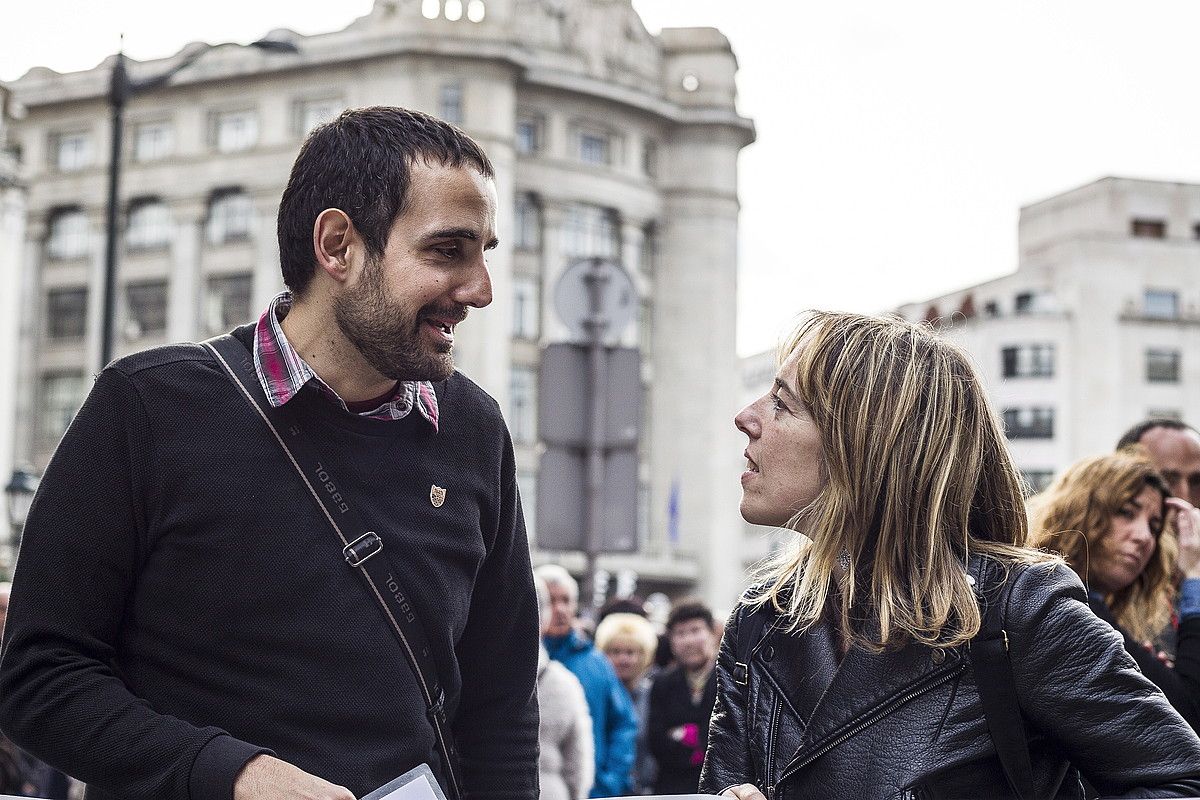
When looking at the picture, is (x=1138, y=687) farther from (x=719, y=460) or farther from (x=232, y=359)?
(x=719, y=460)

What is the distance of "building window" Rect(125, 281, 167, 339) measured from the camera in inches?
2559

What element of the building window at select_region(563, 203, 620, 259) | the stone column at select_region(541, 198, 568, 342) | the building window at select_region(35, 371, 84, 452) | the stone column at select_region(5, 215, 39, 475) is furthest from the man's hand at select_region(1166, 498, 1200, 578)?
the stone column at select_region(5, 215, 39, 475)

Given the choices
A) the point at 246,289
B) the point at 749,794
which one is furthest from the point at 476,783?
the point at 246,289

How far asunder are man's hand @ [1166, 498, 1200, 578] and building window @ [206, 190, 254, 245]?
6152 centimetres

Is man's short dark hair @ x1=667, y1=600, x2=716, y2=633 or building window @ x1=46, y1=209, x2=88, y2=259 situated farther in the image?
building window @ x1=46, y1=209, x2=88, y2=259

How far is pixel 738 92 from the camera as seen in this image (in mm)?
70938

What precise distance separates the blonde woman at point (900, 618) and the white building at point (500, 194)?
57151mm

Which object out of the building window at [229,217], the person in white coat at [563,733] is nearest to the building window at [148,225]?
the building window at [229,217]

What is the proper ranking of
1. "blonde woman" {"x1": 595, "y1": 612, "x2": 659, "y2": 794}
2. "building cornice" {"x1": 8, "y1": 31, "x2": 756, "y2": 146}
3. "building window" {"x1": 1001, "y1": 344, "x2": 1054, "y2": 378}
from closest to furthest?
"blonde woman" {"x1": 595, "y1": 612, "x2": 659, "y2": 794} < "building cornice" {"x1": 8, "y1": 31, "x2": 756, "y2": 146} < "building window" {"x1": 1001, "y1": 344, "x2": 1054, "y2": 378}

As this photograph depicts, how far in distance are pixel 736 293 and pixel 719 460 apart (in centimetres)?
727

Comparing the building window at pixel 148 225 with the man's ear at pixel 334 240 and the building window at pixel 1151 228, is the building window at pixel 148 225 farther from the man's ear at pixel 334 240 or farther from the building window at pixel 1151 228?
the man's ear at pixel 334 240

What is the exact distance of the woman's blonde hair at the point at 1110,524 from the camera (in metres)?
5.36

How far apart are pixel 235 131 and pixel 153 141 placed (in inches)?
151

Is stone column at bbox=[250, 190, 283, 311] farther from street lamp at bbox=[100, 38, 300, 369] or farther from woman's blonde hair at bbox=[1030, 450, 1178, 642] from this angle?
woman's blonde hair at bbox=[1030, 450, 1178, 642]
